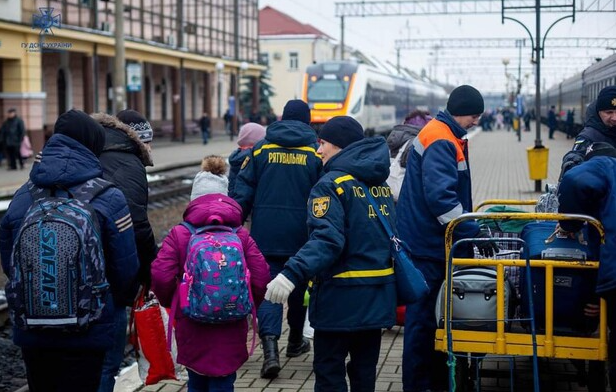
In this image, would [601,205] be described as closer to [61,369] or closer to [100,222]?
[100,222]

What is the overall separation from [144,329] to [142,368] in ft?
0.89

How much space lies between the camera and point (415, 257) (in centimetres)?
599

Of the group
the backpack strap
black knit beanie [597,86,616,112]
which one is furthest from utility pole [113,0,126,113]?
the backpack strap

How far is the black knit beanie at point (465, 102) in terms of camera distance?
6008mm

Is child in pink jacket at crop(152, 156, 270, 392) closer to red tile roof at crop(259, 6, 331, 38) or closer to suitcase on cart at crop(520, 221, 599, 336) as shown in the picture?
suitcase on cart at crop(520, 221, 599, 336)

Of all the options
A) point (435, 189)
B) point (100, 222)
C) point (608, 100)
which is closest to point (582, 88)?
point (608, 100)

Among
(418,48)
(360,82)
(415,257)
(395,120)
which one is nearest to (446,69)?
(418,48)

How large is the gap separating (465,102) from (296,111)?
1396mm

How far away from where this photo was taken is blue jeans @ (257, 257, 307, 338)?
6762 mm

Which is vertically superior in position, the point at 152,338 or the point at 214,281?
the point at 214,281

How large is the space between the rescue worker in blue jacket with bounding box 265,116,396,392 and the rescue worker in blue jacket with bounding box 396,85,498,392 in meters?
0.81

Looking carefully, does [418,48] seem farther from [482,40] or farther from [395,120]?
[395,120]

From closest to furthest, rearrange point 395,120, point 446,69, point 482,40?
point 395,120, point 482,40, point 446,69

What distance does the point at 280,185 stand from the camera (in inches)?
265
